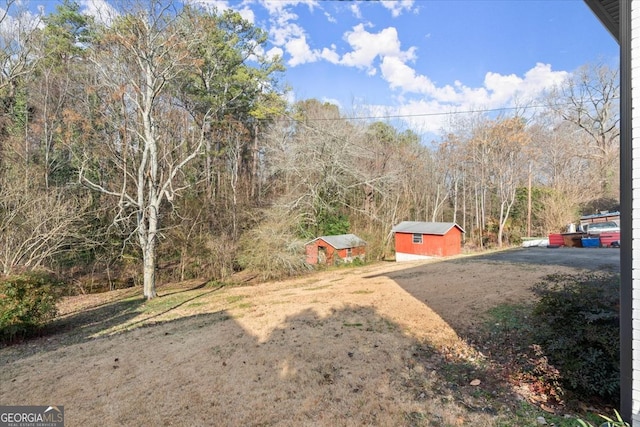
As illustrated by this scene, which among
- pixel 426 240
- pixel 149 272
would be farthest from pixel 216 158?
pixel 426 240

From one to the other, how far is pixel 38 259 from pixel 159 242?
17.0ft

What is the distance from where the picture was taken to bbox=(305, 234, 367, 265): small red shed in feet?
63.3

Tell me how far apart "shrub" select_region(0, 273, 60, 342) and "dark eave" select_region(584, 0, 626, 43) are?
11.1 metres

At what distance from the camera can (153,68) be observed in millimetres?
11273

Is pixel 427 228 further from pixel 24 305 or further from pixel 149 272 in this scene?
pixel 24 305

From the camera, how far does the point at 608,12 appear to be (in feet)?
10.6

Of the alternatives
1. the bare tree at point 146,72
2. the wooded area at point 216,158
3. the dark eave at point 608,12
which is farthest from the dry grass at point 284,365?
the wooded area at point 216,158

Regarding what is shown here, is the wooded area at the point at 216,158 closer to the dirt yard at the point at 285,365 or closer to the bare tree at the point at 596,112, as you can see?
the bare tree at the point at 596,112

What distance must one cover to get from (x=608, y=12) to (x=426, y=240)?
17.6 meters

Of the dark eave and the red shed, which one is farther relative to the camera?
the red shed

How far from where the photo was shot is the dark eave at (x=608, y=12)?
310 cm

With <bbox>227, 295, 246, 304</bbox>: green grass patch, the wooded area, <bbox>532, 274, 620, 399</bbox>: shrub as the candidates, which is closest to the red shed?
the wooded area

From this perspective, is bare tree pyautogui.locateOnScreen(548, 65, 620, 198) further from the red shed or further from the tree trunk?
the tree trunk

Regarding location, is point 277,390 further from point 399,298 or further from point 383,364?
point 399,298
